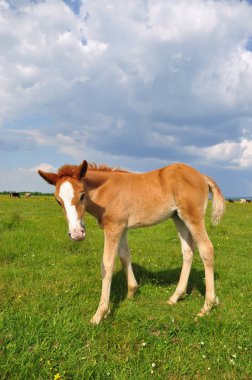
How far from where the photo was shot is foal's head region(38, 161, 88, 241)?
4.72m

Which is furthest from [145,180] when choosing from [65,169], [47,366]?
[47,366]

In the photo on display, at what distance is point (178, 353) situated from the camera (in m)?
4.40

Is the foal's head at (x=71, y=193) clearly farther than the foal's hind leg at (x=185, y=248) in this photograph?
No

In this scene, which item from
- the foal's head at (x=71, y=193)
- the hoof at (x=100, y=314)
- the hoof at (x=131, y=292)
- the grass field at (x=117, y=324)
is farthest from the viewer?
the hoof at (x=131, y=292)

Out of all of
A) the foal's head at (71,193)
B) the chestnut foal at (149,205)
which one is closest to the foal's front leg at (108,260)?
the chestnut foal at (149,205)

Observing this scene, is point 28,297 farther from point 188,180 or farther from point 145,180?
point 188,180

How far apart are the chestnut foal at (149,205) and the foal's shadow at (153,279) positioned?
32 cm

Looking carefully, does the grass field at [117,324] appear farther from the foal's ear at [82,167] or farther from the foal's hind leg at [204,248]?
the foal's ear at [82,167]

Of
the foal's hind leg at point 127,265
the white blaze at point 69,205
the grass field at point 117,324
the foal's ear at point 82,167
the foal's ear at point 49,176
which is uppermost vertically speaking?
the foal's ear at point 82,167

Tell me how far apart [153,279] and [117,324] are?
91.1 inches

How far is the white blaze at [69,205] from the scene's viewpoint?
186 inches

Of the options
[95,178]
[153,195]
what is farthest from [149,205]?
[95,178]

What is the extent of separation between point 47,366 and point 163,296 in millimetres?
3002

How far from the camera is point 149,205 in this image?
6.13m
